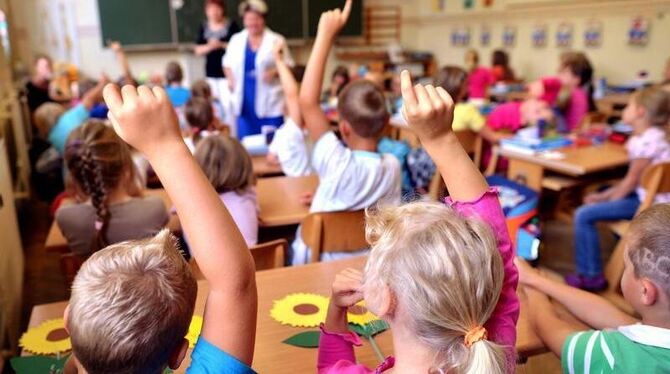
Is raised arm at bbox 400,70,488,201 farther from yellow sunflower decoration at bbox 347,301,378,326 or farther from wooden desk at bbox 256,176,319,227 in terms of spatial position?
wooden desk at bbox 256,176,319,227

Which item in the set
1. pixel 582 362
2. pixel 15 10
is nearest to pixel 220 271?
pixel 582 362

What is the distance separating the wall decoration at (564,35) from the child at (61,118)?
17.1 feet

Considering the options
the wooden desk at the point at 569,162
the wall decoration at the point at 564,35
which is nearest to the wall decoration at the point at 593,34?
the wall decoration at the point at 564,35

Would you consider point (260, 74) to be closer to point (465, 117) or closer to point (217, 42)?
point (217, 42)

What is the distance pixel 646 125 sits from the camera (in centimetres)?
302

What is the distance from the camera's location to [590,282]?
2965 millimetres

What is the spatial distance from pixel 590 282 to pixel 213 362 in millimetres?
2602

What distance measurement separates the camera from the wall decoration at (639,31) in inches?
232

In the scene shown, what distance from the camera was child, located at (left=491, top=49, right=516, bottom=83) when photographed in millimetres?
6797

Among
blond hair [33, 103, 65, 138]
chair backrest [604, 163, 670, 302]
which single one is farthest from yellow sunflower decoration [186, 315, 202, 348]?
blond hair [33, 103, 65, 138]

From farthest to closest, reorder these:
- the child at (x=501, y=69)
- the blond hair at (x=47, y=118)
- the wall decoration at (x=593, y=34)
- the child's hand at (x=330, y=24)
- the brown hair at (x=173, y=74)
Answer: the child at (x=501, y=69)
the wall decoration at (x=593, y=34)
the brown hair at (x=173, y=74)
the blond hair at (x=47, y=118)
the child's hand at (x=330, y=24)

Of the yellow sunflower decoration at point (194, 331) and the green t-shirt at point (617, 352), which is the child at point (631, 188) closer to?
the green t-shirt at point (617, 352)

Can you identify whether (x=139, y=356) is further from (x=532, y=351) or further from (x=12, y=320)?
(x=12, y=320)

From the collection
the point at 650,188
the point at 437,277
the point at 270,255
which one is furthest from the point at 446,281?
the point at 650,188
